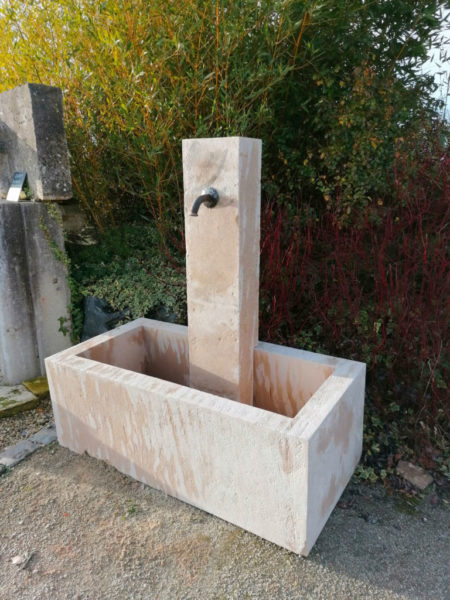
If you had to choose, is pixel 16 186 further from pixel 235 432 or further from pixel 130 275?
pixel 235 432

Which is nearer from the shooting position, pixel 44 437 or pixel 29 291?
pixel 44 437

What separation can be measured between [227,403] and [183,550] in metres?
0.62

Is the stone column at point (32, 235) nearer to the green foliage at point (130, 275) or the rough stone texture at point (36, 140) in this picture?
the rough stone texture at point (36, 140)

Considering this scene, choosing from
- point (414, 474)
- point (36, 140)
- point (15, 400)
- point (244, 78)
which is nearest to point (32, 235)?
point (36, 140)

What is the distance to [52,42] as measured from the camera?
335 cm

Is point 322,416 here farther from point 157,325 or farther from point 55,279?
point 55,279

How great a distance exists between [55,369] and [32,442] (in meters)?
0.59

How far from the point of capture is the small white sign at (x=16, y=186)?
300cm

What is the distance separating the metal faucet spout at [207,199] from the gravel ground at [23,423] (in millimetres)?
1737

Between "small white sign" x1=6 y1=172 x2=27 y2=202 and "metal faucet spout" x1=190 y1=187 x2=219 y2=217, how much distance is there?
5.29 ft

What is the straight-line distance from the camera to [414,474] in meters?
2.28

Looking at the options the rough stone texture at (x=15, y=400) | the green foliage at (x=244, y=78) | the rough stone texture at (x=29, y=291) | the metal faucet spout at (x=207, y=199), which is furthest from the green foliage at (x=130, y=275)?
the metal faucet spout at (x=207, y=199)

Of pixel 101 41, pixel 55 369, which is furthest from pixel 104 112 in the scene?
pixel 55 369

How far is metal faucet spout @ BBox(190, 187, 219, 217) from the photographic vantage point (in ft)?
6.55
